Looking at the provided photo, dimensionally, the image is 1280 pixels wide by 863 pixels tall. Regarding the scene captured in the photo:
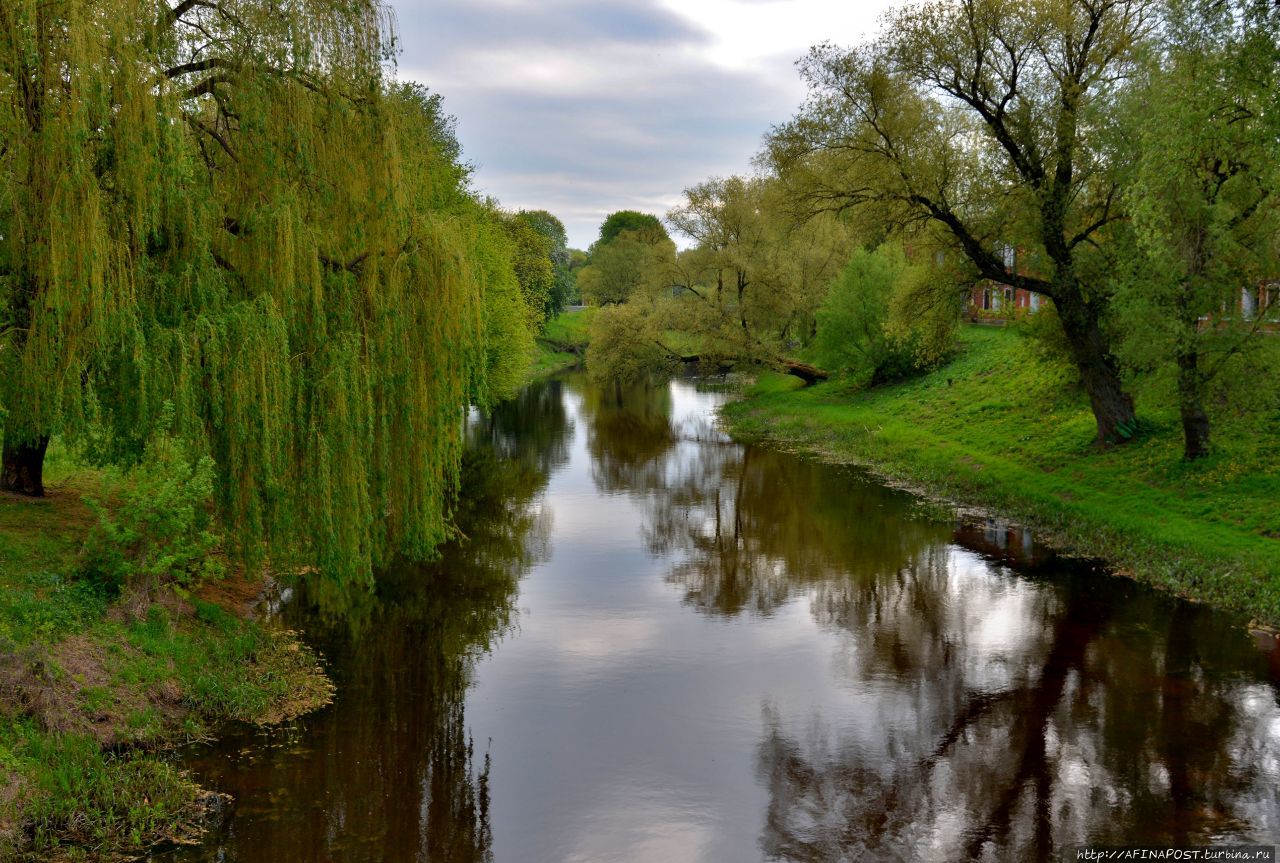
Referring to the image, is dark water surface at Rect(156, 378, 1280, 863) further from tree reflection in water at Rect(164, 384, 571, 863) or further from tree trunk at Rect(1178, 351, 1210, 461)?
tree trunk at Rect(1178, 351, 1210, 461)

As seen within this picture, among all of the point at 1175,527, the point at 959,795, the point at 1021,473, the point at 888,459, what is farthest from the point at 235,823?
the point at 888,459

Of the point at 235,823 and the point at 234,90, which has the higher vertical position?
the point at 234,90

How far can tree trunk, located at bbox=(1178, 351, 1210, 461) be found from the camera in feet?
68.4

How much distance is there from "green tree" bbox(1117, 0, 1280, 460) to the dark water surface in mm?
5587

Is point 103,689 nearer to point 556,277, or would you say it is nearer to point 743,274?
point 743,274

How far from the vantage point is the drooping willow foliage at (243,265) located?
1173cm

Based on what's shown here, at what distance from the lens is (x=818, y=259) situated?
163ft

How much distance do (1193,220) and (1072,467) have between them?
741 cm

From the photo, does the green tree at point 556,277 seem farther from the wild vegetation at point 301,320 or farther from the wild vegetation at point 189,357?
the wild vegetation at point 189,357

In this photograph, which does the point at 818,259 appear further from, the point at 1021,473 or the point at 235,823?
the point at 235,823

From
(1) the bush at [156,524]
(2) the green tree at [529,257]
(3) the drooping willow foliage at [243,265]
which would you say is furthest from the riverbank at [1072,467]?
(2) the green tree at [529,257]

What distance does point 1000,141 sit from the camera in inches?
987

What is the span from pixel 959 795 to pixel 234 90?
544 inches

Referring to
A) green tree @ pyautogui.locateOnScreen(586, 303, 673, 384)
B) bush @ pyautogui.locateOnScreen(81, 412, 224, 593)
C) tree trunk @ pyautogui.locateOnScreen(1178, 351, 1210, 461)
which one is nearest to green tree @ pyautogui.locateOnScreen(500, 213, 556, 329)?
green tree @ pyautogui.locateOnScreen(586, 303, 673, 384)
